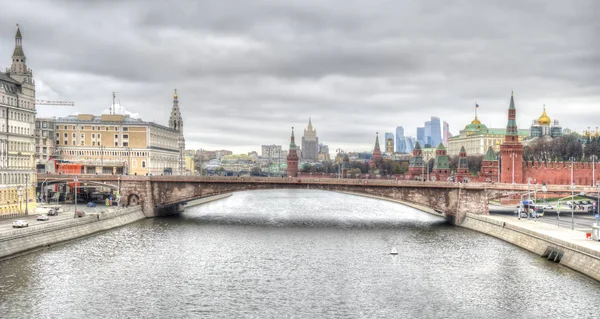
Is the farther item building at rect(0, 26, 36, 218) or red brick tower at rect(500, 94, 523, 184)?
red brick tower at rect(500, 94, 523, 184)

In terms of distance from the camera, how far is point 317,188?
119625 mm

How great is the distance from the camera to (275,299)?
54.8 meters

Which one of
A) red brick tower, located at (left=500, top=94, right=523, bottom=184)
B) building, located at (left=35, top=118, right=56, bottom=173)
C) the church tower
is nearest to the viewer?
the church tower

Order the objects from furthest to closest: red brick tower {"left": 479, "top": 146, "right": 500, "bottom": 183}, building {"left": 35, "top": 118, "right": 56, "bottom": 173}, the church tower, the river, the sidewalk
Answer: building {"left": 35, "top": 118, "right": 56, "bottom": 173} < red brick tower {"left": 479, "top": 146, "right": 500, "bottom": 183} < the church tower < the sidewalk < the river

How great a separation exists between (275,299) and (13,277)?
22812 millimetres

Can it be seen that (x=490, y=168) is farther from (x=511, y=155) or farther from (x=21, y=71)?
(x=21, y=71)

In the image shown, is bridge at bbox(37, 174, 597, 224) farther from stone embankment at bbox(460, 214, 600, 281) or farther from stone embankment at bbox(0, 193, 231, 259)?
stone embankment at bbox(0, 193, 231, 259)

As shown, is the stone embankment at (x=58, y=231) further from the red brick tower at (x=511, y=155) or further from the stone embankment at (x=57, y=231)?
the red brick tower at (x=511, y=155)

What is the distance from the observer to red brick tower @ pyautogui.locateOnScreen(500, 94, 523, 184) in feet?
538

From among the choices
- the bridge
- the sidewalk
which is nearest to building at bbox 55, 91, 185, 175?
the bridge

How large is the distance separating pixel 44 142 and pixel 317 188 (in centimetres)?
9086

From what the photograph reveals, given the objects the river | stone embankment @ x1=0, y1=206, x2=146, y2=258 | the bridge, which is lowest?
the river

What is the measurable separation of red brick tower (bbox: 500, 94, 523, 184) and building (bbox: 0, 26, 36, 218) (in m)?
106

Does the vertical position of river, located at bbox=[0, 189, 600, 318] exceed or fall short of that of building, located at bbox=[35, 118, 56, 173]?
it falls short
